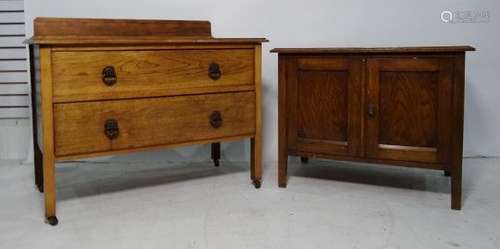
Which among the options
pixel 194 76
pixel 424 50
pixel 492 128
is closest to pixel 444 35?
pixel 492 128

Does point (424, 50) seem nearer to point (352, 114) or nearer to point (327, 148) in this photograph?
point (352, 114)

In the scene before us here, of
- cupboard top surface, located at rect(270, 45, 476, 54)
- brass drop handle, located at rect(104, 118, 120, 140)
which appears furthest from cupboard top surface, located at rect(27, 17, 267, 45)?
brass drop handle, located at rect(104, 118, 120, 140)

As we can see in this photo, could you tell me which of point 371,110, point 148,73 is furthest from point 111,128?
point 371,110

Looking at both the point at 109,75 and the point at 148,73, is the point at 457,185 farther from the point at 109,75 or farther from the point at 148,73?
the point at 109,75

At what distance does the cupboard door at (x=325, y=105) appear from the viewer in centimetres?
277

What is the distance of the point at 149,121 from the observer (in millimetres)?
2660

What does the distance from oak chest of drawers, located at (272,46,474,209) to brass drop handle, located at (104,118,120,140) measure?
33.5 inches

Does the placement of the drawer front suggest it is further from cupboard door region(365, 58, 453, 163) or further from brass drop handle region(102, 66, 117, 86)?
cupboard door region(365, 58, 453, 163)

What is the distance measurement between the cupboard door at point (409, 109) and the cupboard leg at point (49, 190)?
4.74 ft

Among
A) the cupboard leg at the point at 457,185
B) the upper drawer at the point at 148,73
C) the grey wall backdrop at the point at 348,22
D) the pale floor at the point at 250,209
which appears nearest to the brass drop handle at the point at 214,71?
the upper drawer at the point at 148,73

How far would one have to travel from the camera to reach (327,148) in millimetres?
2863

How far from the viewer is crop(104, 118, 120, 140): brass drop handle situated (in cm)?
254

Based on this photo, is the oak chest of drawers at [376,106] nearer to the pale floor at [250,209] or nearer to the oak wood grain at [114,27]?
the pale floor at [250,209]

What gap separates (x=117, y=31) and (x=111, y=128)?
22.3 inches
